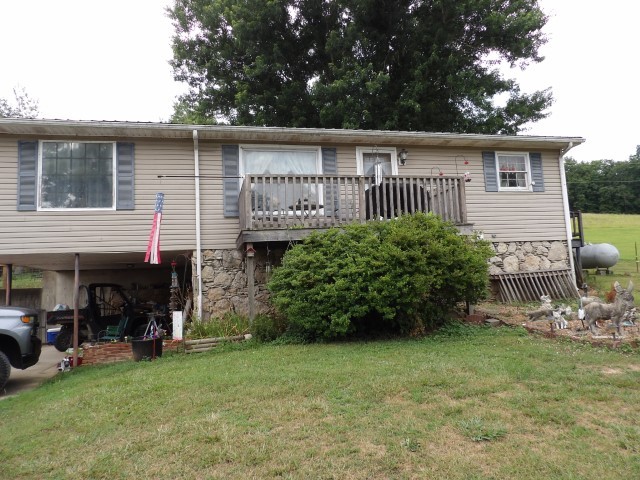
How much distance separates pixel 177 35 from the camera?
18859 mm

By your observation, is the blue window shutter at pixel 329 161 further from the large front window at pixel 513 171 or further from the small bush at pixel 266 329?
the large front window at pixel 513 171

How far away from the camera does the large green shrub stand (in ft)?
→ 22.5

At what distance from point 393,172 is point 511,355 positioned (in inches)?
230

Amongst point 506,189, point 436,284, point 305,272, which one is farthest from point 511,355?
point 506,189

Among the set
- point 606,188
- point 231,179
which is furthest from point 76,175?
point 606,188

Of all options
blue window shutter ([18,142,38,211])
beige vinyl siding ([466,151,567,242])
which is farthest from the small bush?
beige vinyl siding ([466,151,567,242])

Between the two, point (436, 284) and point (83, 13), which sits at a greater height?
point (83, 13)

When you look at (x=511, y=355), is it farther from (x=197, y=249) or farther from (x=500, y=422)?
(x=197, y=249)

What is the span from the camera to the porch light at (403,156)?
1031 centimetres

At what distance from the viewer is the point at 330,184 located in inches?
333

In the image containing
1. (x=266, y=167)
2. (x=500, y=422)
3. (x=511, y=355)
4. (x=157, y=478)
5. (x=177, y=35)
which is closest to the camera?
(x=157, y=478)

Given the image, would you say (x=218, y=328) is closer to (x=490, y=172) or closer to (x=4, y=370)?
(x=4, y=370)

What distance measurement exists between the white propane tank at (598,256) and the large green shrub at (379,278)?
749cm

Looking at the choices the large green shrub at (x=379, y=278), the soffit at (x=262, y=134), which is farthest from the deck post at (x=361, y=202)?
the soffit at (x=262, y=134)
